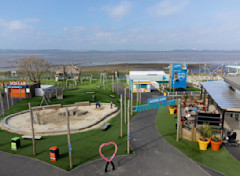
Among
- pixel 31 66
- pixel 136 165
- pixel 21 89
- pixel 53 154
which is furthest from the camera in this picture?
pixel 31 66

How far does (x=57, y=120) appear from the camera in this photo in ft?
68.7

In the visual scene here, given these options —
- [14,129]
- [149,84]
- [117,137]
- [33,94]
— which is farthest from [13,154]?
[149,84]

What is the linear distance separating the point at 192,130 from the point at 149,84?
75.7ft

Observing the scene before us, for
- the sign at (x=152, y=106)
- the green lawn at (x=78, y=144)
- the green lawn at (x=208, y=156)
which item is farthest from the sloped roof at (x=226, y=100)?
the green lawn at (x=78, y=144)

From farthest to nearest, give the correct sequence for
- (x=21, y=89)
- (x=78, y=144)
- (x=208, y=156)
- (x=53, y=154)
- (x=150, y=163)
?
(x=21, y=89)
(x=78, y=144)
(x=208, y=156)
(x=53, y=154)
(x=150, y=163)

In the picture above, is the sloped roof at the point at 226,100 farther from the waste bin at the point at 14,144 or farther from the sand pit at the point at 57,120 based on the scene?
the waste bin at the point at 14,144

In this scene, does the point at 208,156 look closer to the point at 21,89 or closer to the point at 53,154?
the point at 53,154

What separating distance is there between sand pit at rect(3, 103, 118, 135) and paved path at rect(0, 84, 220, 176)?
4.90 meters

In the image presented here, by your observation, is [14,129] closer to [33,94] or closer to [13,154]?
[13,154]

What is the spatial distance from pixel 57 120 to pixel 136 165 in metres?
11.9

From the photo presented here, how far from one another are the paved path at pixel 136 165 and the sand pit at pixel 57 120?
4901mm

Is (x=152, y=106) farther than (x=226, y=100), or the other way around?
(x=226, y=100)

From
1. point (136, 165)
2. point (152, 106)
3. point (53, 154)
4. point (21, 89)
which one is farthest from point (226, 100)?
point (21, 89)

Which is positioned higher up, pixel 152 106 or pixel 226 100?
pixel 226 100
